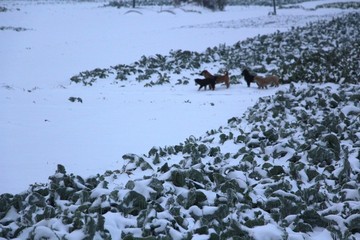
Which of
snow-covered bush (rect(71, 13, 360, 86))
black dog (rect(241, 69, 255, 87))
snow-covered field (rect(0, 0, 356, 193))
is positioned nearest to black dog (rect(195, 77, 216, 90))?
snow-covered field (rect(0, 0, 356, 193))

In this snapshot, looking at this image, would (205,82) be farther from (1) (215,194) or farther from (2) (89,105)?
(1) (215,194)

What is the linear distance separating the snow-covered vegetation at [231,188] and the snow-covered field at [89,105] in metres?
0.70

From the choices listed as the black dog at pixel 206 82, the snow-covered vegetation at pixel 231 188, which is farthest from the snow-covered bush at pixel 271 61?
the snow-covered vegetation at pixel 231 188

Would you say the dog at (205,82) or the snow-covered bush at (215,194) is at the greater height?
the dog at (205,82)

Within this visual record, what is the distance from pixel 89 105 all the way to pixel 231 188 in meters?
6.97

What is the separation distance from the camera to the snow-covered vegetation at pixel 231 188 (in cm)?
461

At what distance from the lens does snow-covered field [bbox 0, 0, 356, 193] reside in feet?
24.1

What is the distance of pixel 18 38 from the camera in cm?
2623

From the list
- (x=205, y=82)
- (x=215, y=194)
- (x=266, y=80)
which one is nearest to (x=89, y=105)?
(x=205, y=82)

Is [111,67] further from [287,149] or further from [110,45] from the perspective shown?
[287,149]

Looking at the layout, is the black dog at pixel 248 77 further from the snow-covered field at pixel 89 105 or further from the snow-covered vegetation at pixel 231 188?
the snow-covered vegetation at pixel 231 188

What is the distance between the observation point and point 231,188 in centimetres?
569

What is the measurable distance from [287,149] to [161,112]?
15.0 ft

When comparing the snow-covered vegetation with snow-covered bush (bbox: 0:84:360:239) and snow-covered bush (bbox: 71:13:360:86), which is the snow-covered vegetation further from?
snow-covered bush (bbox: 71:13:360:86)
